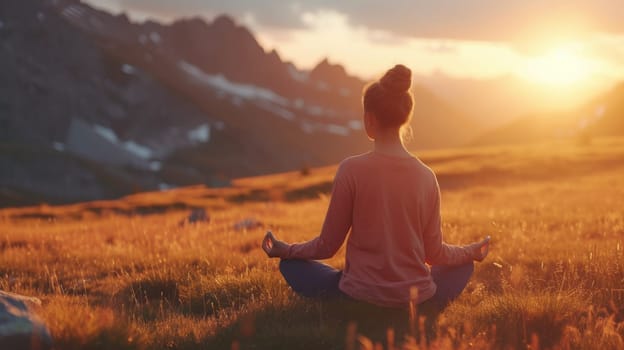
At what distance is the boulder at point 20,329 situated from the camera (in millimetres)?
4047

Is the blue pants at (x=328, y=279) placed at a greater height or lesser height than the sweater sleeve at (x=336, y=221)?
lesser

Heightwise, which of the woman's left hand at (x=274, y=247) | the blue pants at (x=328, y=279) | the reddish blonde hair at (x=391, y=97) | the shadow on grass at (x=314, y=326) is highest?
the reddish blonde hair at (x=391, y=97)

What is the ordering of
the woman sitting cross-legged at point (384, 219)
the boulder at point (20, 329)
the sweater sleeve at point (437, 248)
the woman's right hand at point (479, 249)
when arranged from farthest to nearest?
the woman's right hand at point (479, 249)
the sweater sleeve at point (437, 248)
the woman sitting cross-legged at point (384, 219)
the boulder at point (20, 329)

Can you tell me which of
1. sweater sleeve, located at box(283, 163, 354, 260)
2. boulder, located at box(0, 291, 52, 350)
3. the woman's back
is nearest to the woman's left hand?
sweater sleeve, located at box(283, 163, 354, 260)

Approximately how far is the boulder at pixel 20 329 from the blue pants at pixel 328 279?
2.49 m

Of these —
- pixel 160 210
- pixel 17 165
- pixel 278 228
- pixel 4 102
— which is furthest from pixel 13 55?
pixel 278 228

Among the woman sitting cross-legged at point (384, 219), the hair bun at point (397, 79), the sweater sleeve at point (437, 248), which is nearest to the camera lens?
the hair bun at point (397, 79)

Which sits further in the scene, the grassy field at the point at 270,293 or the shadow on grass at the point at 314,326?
the shadow on grass at the point at 314,326

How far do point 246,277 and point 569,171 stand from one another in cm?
3753

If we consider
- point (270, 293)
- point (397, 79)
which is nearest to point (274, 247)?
point (270, 293)

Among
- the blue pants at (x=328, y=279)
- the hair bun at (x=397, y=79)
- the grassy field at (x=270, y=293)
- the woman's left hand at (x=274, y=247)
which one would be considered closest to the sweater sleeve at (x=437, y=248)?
the blue pants at (x=328, y=279)

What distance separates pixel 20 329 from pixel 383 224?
3083 mm

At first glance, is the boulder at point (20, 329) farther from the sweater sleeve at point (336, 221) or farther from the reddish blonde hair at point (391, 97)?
the reddish blonde hair at point (391, 97)

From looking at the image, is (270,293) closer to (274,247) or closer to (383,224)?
(274,247)
